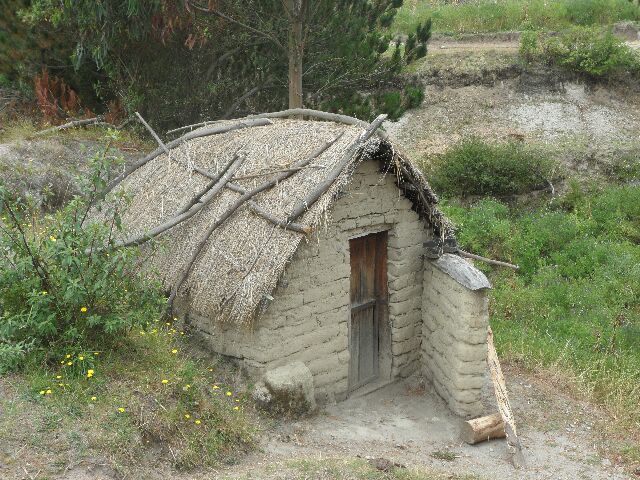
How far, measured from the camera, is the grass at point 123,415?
5758 mm

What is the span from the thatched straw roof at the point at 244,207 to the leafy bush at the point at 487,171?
810 centimetres

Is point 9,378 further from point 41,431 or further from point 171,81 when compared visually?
point 171,81

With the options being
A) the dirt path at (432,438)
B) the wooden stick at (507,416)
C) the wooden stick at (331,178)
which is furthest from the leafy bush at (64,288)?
the wooden stick at (507,416)

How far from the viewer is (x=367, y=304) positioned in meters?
9.00

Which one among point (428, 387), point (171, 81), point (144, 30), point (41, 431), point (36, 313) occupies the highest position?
point (144, 30)

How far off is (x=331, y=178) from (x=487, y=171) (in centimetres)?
996

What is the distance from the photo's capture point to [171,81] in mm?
13969

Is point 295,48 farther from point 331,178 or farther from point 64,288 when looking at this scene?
point 64,288

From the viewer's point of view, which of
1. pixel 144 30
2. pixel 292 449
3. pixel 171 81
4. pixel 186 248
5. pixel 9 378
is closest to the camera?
pixel 9 378

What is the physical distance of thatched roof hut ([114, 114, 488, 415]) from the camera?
7.63 meters

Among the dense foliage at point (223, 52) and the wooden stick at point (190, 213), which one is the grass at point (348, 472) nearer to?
the wooden stick at point (190, 213)

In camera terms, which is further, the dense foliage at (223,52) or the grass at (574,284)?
the dense foliage at (223,52)

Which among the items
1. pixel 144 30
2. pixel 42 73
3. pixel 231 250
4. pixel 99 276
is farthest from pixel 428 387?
pixel 42 73

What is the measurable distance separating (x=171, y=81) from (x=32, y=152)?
307cm
